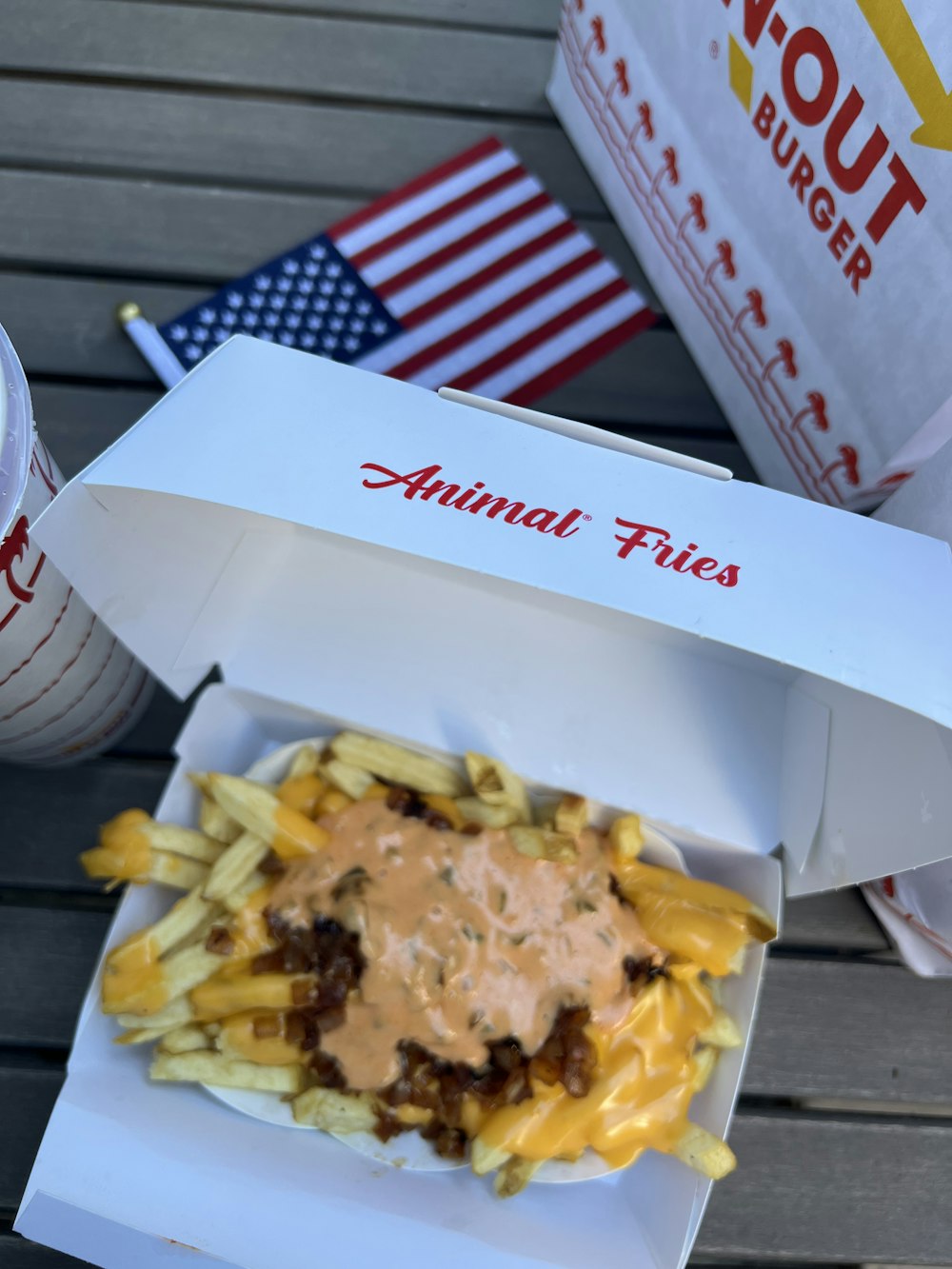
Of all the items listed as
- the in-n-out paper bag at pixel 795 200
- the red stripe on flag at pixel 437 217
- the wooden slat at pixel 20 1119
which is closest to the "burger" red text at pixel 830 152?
A: the in-n-out paper bag at pixel 795 200

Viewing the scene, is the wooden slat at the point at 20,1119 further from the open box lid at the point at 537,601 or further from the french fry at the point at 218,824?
the open box lid at the point at 537,601

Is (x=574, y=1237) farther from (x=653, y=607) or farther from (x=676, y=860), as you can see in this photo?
(x=653, y=607)

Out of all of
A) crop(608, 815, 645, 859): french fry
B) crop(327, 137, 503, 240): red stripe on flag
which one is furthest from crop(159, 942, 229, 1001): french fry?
crop(327, 137, 503, 240): red stripe on flag

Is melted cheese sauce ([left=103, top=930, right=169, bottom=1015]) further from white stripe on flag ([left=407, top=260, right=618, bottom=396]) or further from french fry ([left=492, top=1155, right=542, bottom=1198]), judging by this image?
white stripe on flag ([left=407, top=260, right=618, bottom=396])

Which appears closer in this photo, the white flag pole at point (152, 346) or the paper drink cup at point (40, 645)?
the paper drink cup at point (40, 645)

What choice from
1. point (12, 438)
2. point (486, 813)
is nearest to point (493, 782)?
point (486, 813)

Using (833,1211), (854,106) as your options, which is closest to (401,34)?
(854,106)

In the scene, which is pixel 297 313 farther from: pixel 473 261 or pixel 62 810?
pixel 62 810
